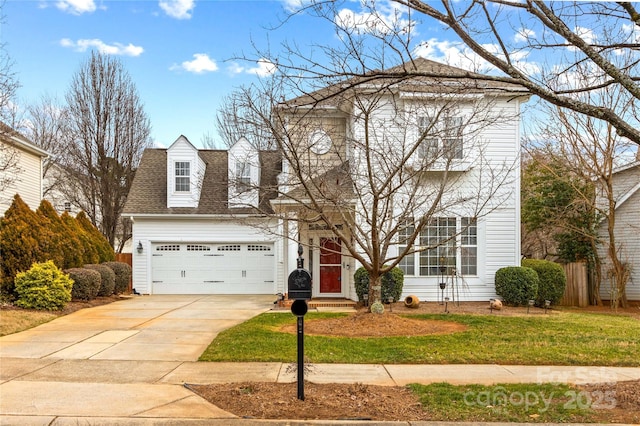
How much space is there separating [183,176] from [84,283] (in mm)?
6214

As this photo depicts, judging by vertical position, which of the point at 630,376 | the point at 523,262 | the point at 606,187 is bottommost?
the point at 630,376

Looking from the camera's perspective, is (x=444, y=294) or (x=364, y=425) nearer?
(x=364, y=425)

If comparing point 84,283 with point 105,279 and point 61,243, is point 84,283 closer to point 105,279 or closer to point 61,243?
point 61,243

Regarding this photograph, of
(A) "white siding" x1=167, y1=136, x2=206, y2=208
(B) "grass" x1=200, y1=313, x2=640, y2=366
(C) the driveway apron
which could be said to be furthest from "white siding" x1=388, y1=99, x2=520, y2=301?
(A) "white siding" x1=167, y1=136, x2=206, y2=208

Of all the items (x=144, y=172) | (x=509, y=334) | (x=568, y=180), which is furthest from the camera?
(x=144, y=172)

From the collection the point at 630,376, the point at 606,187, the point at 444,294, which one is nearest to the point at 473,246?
the point at 444,294

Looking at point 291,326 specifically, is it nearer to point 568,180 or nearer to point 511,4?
point 511,4

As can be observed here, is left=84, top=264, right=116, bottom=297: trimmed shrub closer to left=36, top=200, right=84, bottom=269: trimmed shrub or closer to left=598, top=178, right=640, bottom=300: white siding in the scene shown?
left=36, top=200, right=84, bottom=269: trimmed shrub

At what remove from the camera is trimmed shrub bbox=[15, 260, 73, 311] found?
12.4 meters

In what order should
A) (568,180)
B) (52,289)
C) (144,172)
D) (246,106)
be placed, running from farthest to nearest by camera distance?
(144,172) → (568,180) → (52,289) → (246,106)

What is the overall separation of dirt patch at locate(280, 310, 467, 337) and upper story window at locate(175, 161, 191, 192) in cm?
1040

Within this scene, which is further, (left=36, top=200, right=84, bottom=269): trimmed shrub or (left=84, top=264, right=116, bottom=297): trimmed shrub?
(left=84, top=264, right=116, bottom=297): trimmed shrub

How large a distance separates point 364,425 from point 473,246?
11.2 m

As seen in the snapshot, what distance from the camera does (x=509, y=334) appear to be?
962 cm
